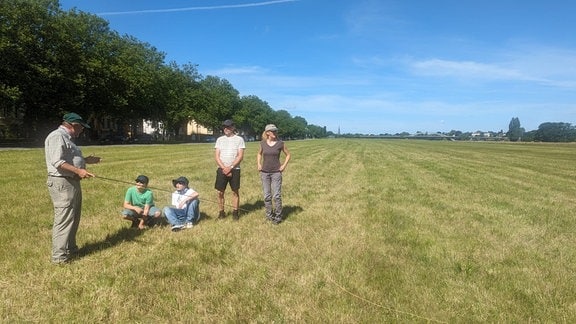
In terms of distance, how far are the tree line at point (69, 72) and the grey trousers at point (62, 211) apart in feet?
124

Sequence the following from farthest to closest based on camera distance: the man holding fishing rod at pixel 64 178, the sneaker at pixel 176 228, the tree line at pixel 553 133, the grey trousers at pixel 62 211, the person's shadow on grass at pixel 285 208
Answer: the tree line at pixel 553 133 → the person's shadow on grass at pixel 285 208 → the sneaker at pixel 176 228 → the grey trousers at pixel 62 211 → the man holding fishing rod at pixel 64 178

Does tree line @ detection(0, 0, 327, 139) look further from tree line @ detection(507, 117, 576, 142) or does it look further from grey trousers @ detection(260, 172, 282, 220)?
tree line @ detection(507, 117, 576, 142)

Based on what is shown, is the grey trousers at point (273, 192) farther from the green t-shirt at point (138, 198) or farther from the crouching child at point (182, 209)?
the green t-shirt at point (138, 198)

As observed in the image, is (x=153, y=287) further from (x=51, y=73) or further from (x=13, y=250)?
(x=51, y=73)

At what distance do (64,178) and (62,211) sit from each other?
Answer: 47cm

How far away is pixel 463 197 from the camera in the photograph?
14203 millimetres

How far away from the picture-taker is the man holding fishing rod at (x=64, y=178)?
6.06 metres

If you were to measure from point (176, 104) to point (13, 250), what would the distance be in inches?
2810

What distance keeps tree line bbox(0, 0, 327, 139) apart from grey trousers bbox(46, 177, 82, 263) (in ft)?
124

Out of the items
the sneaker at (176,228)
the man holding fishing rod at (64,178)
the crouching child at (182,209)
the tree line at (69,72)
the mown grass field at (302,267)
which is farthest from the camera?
the tree line at (69,72)

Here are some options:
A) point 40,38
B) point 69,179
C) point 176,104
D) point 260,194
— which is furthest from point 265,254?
point 176,104

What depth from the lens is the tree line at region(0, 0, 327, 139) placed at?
40812 millimetres

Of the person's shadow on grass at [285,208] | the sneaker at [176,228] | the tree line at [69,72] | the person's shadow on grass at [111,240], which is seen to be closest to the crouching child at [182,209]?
the sneaker at [176,228]

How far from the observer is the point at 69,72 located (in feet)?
148
